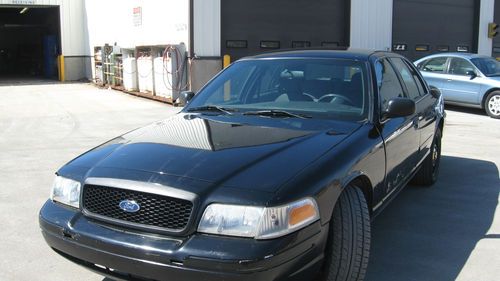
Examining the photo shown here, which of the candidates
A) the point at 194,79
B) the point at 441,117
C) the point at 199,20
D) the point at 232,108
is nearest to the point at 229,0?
the point at 199,20

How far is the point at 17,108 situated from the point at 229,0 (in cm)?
663

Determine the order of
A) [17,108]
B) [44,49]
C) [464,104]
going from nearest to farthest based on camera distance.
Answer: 1. [464,104]
2. [17,108]
3. [44,49]

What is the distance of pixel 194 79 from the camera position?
1427 centimetres

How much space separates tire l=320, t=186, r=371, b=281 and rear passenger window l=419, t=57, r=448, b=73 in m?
11.0

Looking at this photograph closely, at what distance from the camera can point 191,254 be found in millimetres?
2510

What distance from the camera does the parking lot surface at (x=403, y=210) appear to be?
372 centimetres

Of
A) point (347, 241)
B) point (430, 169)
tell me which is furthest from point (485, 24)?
point (347, 241)

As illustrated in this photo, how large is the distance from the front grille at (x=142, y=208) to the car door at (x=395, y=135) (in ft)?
6.06

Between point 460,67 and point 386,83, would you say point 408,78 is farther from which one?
point 460,67

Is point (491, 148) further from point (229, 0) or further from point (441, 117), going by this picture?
point (229, 0)

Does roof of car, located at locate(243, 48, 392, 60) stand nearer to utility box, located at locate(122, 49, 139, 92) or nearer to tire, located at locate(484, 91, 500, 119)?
tire, located at locate(484, 91, 500, 119)

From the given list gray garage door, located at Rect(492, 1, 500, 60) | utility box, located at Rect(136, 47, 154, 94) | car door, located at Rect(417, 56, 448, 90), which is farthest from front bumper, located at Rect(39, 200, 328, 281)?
gray garage door, located at Rect(492, 1, 500, 60)

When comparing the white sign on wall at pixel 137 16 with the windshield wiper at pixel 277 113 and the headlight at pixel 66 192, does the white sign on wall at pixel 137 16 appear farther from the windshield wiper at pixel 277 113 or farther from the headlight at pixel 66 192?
the headlight at pixel 66 192

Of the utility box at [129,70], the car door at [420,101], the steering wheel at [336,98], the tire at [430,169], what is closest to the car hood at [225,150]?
the steering wheel at [336,98]
